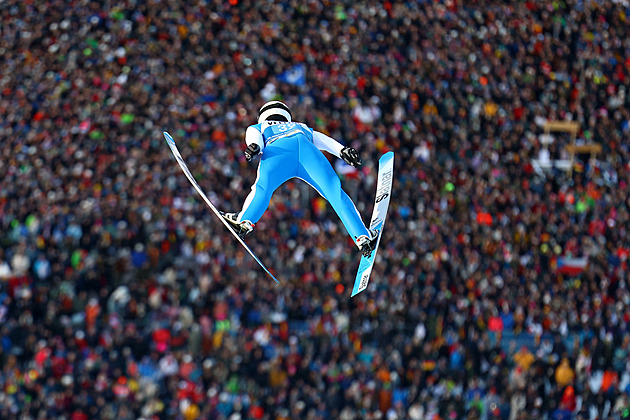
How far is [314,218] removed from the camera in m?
16.0

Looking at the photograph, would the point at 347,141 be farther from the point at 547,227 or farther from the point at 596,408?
the point at 596,408

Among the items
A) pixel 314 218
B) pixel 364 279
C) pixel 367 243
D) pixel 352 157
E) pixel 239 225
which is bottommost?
pixel 314 218

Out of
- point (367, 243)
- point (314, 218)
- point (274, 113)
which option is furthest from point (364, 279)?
point (314, 218)

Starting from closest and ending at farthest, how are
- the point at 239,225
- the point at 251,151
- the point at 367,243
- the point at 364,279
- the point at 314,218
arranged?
1. the point at 251,151
2. the point at 239,225
3. the point at 367,243
4. the point at 364,279
5. the point at 314,218

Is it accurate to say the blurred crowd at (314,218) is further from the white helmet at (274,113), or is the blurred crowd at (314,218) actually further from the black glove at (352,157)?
the black glove at (352,157)

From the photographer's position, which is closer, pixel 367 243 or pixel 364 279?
pixel 367 243

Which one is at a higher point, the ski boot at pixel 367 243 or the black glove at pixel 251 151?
the black glove at pixel 251 151

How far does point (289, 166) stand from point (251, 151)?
0.39m

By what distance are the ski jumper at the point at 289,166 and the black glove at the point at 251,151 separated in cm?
5

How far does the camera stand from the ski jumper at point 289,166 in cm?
607

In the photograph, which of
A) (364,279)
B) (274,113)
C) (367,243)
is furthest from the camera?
(364,279)

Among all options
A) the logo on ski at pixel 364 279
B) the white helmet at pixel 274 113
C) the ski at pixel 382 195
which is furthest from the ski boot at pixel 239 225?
the logo on ski at pixel 364 279

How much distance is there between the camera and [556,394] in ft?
42.3

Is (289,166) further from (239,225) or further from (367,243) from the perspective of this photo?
(367,243)
